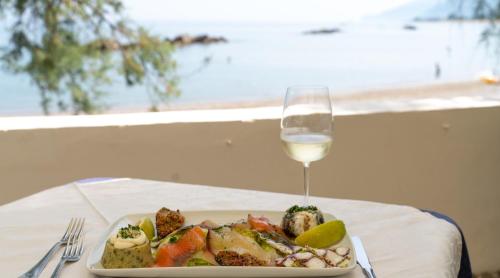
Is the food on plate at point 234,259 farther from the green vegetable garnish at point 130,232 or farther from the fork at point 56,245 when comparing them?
→ the fork at point 56,245

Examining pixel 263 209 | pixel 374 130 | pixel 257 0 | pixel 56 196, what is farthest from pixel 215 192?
pixel 257 0

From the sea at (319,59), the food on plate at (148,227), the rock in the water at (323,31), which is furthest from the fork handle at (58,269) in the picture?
the rock in the water at (323,31)

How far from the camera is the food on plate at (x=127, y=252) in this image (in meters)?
0.81

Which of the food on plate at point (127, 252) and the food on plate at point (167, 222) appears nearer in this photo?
the food on plate at point (127, 252)

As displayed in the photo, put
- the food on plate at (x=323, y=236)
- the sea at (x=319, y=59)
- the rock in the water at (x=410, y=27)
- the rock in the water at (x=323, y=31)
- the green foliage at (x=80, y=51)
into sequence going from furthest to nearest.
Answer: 1. the rock in the water at (x=323, y=31)
2. the rock in the water at (x=410, y=27)
3. the sea at (x=319, y=59)
4. the green foliage at (x=80, y=51)
5. the food on plate at (x=323, y=236)

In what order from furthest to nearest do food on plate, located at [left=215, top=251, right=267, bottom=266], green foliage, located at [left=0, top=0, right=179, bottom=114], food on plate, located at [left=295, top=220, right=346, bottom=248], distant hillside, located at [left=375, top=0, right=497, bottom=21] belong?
1. distant hillside, located at [left=375, top=0, right=497, bottom=21]
2. green foliage, located at [left=0, top=0, right=179, bottom=114]
3. food on plate, located at [left=295, top=220, right=346, bottom=248]
4. food on plate, located at [left=215, top=251, right=267, bottom=266]

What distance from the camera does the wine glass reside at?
0.96m

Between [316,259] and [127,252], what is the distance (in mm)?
240

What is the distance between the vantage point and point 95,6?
633 cm

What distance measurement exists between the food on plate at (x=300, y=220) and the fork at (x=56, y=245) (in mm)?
326

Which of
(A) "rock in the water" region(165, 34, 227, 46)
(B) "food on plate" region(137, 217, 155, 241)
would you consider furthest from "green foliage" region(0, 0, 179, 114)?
(A) "rock in the water" region(165, 34, 227, 46)

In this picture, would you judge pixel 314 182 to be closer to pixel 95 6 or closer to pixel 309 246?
pixel 309 246

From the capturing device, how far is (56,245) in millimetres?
944

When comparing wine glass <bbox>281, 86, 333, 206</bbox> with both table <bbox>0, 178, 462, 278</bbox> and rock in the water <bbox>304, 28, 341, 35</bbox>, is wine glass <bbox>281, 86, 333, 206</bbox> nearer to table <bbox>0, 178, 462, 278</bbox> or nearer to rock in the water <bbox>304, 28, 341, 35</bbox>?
table <bbox>0, 178, 462, 278</bbox>
